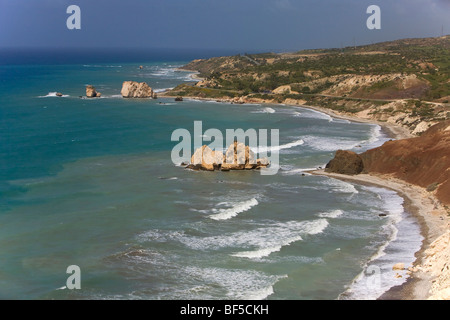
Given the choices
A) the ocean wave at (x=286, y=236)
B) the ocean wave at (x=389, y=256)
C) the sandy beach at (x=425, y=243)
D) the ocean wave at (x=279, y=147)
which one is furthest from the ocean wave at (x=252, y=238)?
the ocean wave at (x=279, y=147)

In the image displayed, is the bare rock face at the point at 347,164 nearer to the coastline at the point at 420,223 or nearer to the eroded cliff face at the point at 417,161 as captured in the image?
the eroded cliff face at the point at 417,161

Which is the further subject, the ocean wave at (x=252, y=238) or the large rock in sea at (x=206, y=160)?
the large rock in sea at (x=206, y=160)

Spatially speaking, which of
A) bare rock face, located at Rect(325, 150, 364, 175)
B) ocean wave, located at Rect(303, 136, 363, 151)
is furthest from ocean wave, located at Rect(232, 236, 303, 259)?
ocean wave, located at Rect(303, 136, 363, 151)

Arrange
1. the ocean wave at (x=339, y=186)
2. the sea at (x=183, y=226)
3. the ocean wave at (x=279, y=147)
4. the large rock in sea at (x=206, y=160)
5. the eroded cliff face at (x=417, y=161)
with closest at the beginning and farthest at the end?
the sea at (x=183, y=226) → the eroded cliff face at (x=417, y=161) → the ocean wave at (x=339, y=186) → the large rock in sea at (x=206, y=160) → the ocean wave at (x=279, y=147)

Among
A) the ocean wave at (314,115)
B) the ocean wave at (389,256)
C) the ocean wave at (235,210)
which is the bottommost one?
the ocean wave at (389,256)

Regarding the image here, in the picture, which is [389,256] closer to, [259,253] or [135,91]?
[259,253]
